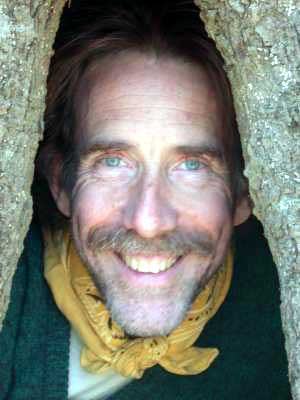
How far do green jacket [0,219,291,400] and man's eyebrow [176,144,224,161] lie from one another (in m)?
0.40

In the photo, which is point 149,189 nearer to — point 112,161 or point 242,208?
point 112,161

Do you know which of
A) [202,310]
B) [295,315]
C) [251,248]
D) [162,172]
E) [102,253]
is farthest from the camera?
[251,248]

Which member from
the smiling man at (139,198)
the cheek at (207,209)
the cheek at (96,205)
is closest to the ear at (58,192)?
the smiling man at (139,198)

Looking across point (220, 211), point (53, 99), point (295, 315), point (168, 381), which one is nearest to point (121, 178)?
point (220, 211)

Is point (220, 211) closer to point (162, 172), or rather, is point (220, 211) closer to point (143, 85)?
point (162, 172)

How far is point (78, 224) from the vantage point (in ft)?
6.74

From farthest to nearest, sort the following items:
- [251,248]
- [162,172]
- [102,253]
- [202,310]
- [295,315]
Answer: [251,248], [202,310], [102,253], [162,172], [295,315]

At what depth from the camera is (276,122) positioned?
4.46 ft

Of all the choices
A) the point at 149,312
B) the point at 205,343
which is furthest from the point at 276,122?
the point at 205,343

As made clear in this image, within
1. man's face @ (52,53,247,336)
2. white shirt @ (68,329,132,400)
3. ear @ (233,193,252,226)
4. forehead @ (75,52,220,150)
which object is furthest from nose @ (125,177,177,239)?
white shirt @ (68,329,132,400)

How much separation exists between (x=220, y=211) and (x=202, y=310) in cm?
29

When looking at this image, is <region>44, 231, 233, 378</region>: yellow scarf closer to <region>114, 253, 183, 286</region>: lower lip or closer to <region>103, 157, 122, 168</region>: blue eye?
<region>114, 253, 183, 286</region>: lower lip

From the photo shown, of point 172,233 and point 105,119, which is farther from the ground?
point 105,119

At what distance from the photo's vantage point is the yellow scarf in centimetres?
209
